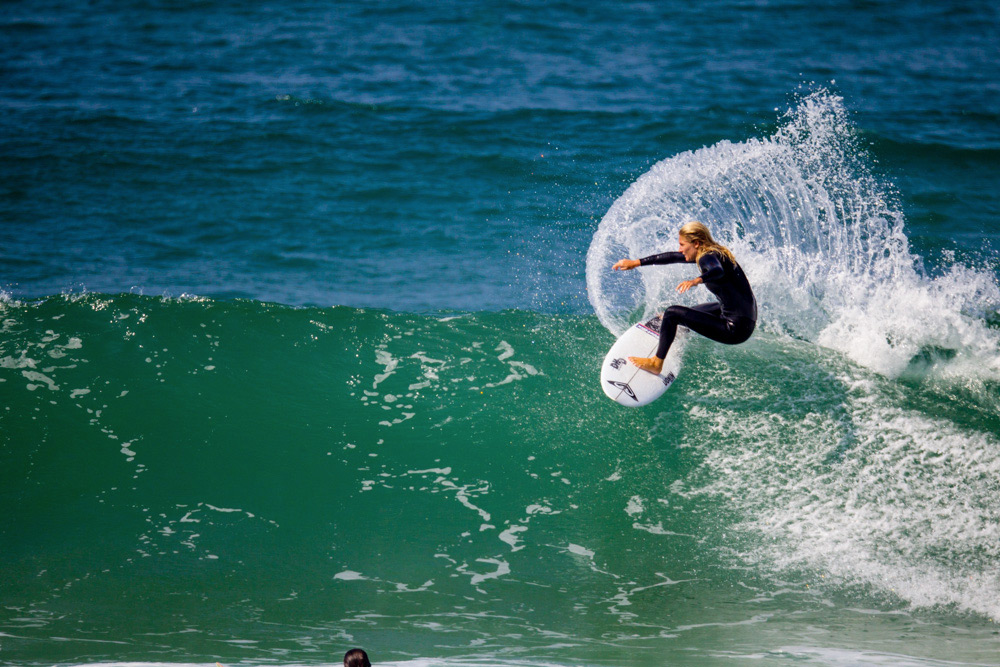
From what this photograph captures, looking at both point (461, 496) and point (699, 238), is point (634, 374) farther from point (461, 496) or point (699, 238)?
point (461, 496)

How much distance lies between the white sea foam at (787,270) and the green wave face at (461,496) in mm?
387

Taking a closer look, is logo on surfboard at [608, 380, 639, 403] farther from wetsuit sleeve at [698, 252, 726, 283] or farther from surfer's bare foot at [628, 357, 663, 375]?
wetsuit sleeve at [698, 252, 726, 283]

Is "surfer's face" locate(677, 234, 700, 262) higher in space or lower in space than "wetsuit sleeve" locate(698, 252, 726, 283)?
higher

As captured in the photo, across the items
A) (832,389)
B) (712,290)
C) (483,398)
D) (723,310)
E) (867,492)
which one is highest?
(712,290)

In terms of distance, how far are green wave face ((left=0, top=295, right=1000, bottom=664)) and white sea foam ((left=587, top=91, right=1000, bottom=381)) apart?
15.2 inches

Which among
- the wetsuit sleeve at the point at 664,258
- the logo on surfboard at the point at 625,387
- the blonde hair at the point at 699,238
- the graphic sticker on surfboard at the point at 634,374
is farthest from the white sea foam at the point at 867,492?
the blonde hair at the point at 699,238

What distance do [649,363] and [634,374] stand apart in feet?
0.59

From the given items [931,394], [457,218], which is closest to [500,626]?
[931,394]

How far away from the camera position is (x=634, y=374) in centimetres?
681

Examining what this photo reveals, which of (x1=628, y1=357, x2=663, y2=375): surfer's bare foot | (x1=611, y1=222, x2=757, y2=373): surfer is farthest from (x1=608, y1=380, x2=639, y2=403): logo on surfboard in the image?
(x1=611, y1=222, x2=757, y2=373): surfer

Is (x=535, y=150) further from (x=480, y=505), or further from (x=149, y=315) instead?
(x=480, y=505)

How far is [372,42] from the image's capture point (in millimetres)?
17906

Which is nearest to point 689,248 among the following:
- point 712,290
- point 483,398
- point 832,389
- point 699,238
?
point 699,238

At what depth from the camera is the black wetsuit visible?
19.8 ft
